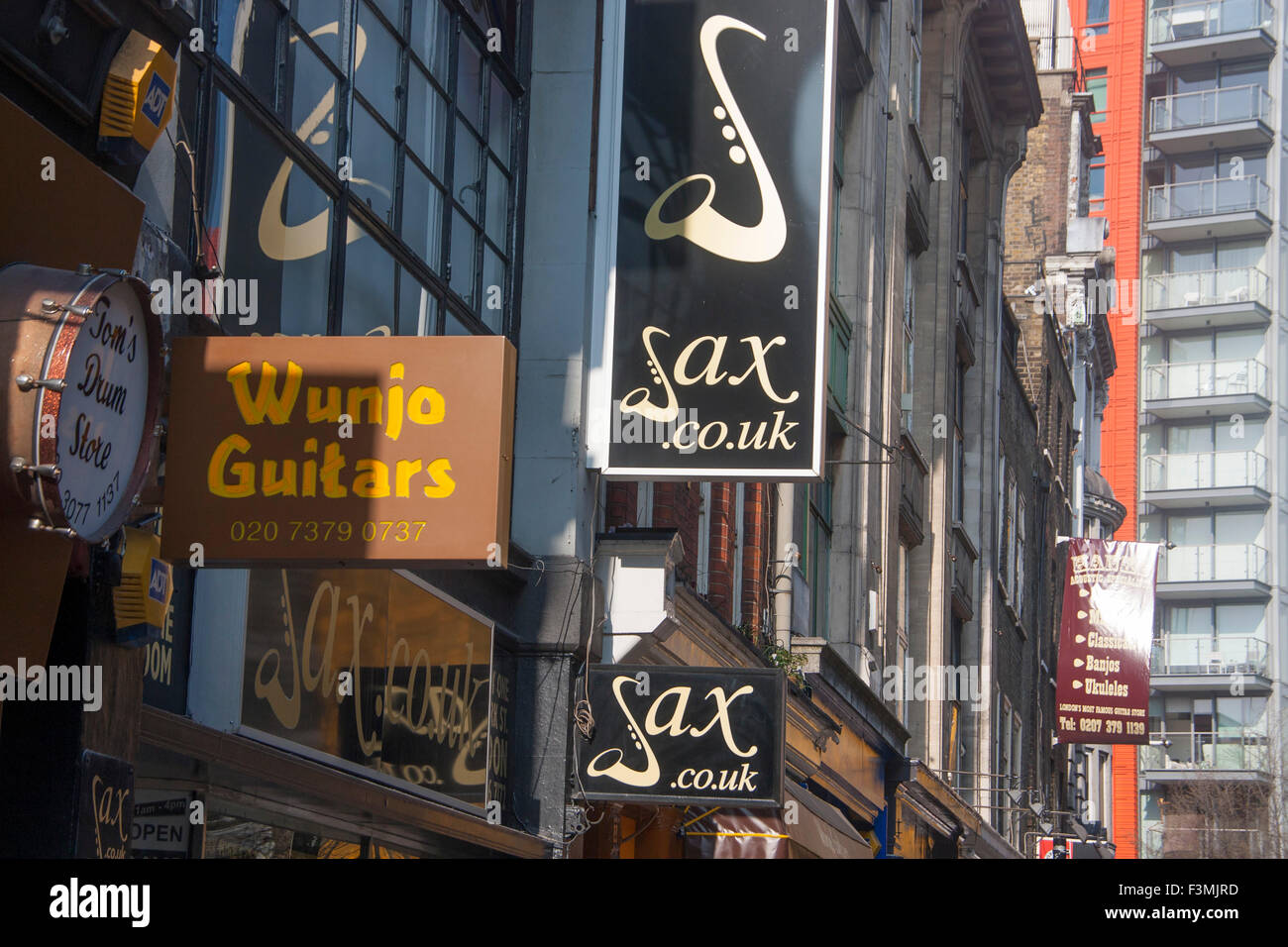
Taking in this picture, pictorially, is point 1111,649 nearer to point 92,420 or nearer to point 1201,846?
point 1201,846

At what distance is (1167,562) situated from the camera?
71.2 meters

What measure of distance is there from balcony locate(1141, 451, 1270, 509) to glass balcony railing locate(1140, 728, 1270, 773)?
374 inches

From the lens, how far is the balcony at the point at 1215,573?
69.4 metres

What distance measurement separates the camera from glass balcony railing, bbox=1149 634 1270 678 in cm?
6781

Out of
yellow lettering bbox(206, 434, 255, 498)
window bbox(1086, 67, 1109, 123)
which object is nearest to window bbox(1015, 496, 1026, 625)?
yellow lettering bbox(206, 434, 255, 498)

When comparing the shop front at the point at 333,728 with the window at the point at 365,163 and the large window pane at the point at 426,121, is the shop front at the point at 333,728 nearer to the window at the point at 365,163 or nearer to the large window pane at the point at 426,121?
the window at the point at 365,163

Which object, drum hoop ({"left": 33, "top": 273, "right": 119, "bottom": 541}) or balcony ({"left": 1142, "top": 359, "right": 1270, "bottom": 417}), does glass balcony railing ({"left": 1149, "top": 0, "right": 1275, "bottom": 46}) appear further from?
drum hoop ({"left": 33, "top": 273, "right": 119, "bottom": 541})

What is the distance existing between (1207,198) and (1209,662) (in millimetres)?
19638

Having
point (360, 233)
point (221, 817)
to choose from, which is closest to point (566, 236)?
point (360, 233)

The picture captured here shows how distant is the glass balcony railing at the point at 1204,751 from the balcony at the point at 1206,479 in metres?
9.49

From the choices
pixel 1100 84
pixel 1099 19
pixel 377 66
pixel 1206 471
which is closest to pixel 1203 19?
pixel 1099 19

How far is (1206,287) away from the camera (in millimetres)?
74000

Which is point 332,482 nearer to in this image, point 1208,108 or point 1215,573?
point 1215,573

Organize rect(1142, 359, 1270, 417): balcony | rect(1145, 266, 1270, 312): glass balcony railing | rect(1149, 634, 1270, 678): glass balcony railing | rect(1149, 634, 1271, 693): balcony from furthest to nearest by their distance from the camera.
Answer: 1. rect(1145, 266, 1270, 312): glass balcony railing
2. rect(1142, 359, 1270, 417): balcony
3. rect(1149, 634, 1270, 678): glass balcony railing
4. rect(1149, 634, 1271, 693): balcony
